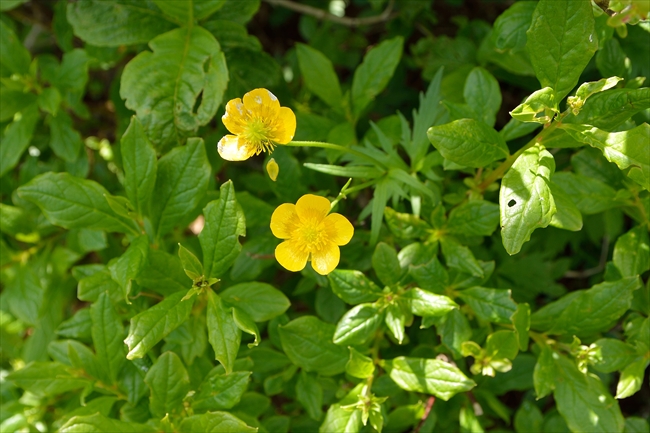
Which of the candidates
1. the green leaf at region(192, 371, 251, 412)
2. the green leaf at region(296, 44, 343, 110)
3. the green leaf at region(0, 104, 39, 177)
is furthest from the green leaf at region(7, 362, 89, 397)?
the green leaf at region(296, 44, 343, 110)

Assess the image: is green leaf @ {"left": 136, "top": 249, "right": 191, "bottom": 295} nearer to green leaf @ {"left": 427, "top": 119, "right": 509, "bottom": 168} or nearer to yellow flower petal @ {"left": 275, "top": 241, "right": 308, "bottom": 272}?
yellow flower petal @ {"left": 275, "top": 241, "right": 308, "bottom": 272}

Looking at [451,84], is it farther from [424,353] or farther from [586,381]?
[586,381]

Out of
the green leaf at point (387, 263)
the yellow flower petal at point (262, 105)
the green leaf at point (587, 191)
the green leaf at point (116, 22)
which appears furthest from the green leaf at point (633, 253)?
the green leaf at point (116, 22)

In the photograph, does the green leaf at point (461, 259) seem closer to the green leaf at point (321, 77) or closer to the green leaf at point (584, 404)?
the green leaf at point (584, 404)

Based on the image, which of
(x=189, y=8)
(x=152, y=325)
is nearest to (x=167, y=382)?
(x=152, y=325)

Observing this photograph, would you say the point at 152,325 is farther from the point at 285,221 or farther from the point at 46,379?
the point at 46,379

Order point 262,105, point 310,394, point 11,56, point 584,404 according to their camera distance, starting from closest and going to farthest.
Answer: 1. point 262,105
2. point 584,404
3. point 310,394
4. point 11,56
